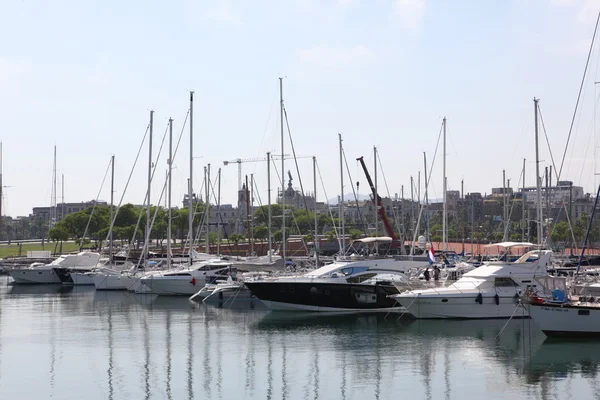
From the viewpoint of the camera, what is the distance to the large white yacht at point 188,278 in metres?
70.8

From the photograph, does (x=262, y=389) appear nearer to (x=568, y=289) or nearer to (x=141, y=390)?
(x=141, y=390)

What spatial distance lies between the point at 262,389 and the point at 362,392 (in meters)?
3.72

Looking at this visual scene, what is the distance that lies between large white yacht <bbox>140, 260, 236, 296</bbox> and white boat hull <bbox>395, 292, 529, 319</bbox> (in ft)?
77.5

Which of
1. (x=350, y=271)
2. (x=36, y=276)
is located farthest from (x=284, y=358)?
(x=36, y=276)

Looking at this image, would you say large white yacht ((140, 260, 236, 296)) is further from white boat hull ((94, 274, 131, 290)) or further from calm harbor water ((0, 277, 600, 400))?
calm harbor water ((0, 277, 600, 400))

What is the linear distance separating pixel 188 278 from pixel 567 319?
3668 centimetres

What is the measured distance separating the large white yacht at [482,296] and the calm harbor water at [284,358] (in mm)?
858

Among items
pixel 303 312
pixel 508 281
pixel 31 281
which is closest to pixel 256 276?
pixel 303 312

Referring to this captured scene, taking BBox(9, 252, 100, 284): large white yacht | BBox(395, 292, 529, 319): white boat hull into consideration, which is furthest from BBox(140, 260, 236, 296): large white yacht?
BBox(9, 252, 100, 284): large white yacht

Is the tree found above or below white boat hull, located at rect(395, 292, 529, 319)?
above

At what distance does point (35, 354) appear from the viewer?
41750 millimetres

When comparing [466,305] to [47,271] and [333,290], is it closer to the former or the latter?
[333,290]

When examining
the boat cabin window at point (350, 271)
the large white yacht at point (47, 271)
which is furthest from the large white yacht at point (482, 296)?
the large white yacht at point (47, 271)

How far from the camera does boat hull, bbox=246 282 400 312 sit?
5497cm
